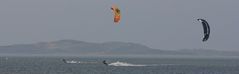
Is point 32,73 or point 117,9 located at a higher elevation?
point 117,9

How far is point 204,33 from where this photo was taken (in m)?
85.6

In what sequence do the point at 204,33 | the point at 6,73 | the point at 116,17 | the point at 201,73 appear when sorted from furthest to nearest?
1. the point at 201,73
2. the point at 6,73
3. the point at 116,17
4. the point at 204,33

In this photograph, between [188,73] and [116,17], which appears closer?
[116,17]

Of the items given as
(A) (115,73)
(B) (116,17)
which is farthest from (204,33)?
(A) (115,73)

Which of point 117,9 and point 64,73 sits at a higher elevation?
point 117,9

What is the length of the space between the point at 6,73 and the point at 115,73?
18.2m

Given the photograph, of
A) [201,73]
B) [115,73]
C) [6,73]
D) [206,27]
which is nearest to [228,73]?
[201,73]

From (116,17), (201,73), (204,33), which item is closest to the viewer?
(204,33)

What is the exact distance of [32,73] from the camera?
122938 mm

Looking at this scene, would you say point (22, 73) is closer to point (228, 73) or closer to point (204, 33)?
point (228, 73)

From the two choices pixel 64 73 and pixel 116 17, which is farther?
pixel 64 73

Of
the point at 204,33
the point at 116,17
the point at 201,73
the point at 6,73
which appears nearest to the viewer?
the point at 204,33

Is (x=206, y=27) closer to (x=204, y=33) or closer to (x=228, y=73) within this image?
(x=204, y=33)

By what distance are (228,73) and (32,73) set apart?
34867 mm
